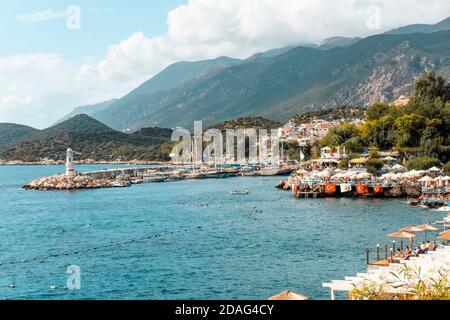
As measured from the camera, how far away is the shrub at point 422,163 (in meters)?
79.8

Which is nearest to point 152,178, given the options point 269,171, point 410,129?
point 269,171

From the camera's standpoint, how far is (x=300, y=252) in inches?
1401

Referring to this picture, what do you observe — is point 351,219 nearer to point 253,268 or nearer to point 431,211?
point 431,211

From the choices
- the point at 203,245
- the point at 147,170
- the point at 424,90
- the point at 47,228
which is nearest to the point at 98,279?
the point at 203,245

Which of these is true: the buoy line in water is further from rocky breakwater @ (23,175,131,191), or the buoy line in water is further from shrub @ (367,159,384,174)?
rocky breakwater @ (23,175,131,191)

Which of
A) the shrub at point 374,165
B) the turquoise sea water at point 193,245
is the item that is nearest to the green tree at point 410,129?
the shrub at point 374,165

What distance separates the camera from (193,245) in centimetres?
4028

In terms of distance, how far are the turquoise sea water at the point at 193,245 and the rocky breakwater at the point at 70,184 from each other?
28818 mm

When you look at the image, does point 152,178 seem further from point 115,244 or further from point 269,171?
point 115,244

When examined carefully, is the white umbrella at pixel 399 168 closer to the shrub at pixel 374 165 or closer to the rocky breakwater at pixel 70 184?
the shrub at pixel 374 165

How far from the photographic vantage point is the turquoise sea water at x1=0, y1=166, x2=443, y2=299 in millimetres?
28203

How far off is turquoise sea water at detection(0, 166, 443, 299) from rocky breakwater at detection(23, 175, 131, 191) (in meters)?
28.8

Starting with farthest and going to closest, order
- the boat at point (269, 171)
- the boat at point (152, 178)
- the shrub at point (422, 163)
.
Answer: the boat at point (269, 171), the boat at point (152, 178), the shrub at point (422, 163)
